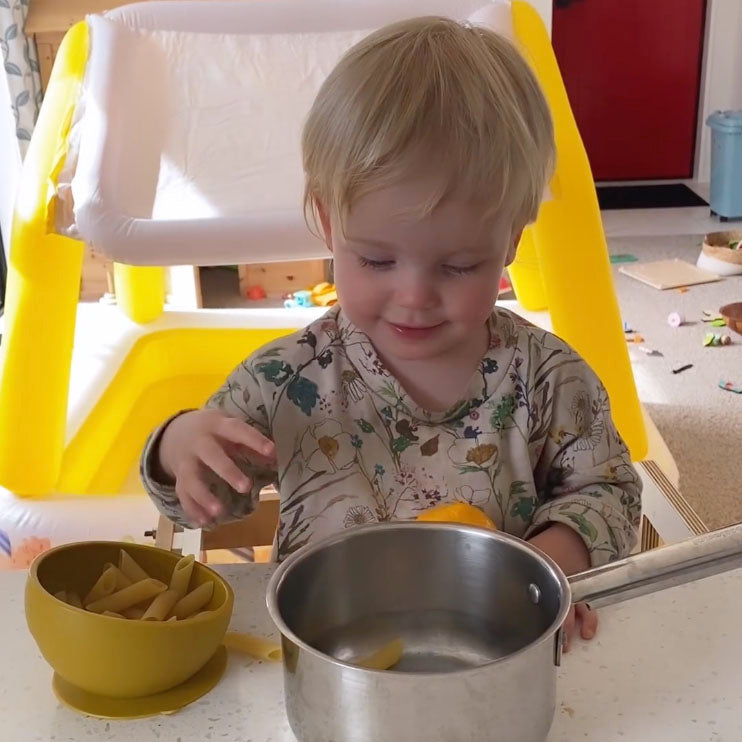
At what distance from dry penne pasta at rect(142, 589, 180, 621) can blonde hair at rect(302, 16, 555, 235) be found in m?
0.27

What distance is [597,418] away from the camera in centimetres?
80

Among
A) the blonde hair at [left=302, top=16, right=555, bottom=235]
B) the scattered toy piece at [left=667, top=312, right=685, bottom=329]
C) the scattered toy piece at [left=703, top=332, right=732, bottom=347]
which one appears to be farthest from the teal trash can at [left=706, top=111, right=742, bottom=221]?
the blonde hair at [left=302, top=16, right=555, bottom=235]

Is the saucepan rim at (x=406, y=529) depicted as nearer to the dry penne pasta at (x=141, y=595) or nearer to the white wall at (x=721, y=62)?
the dry penne pasta at (x=141, y=595)

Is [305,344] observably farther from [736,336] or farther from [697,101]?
[697,101]

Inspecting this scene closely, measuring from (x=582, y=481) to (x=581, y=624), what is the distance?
0.61ft

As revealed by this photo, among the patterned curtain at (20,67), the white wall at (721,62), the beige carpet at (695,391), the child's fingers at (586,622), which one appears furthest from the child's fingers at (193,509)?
the white wall at (721,62)

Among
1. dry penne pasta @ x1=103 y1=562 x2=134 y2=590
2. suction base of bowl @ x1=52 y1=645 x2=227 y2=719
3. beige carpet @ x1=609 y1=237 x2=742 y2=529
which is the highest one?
dry penne pasta @ x1=103 y1=562 x2=134 y2=590

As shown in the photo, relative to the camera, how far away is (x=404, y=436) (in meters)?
0.79

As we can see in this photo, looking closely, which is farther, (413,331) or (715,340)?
(715,340)

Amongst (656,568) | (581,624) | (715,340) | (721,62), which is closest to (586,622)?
(581,624)

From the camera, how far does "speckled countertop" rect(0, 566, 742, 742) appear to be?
1.72ft

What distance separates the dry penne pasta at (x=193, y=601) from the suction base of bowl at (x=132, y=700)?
0.04 m

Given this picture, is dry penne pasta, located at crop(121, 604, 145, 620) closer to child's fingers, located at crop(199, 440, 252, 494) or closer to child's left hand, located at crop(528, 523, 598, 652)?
child's fingers, located at crop(199, 440, 252, 494)

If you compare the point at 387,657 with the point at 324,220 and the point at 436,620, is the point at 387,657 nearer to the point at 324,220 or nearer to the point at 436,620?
the point at 436,620
